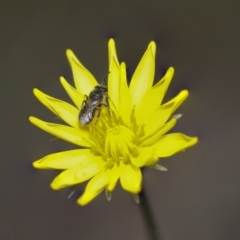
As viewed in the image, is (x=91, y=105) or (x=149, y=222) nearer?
(x=91, y=105)

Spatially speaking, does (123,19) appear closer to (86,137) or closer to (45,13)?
(45,13)

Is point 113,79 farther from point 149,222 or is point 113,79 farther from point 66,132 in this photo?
point 149,222

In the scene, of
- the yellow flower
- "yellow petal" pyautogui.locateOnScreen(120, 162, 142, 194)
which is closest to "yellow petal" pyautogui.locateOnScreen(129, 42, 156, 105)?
the yellow flower

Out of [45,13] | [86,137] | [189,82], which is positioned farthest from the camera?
[45,13]

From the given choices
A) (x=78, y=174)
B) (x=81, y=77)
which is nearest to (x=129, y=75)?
(x=81, y=77)

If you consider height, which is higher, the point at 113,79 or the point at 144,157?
the point at 113,79

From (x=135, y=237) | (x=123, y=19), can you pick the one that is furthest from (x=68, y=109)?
(x=123, y=19)
